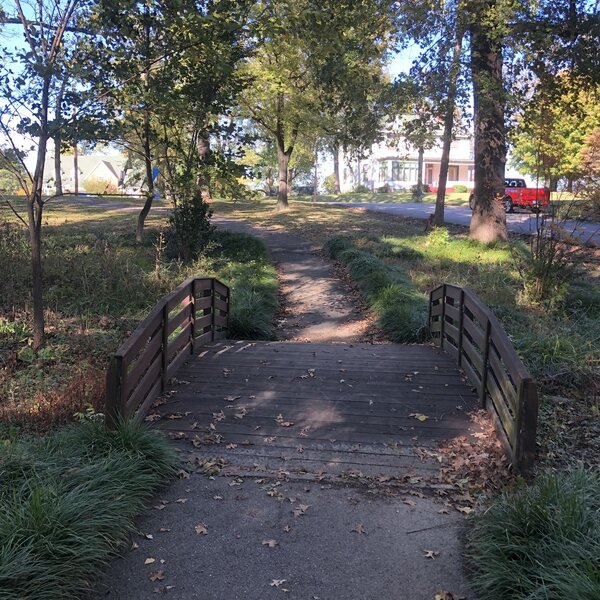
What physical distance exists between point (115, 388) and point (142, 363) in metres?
0.61

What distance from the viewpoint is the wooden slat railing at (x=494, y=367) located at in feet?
13.6

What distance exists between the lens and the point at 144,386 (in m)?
5.24

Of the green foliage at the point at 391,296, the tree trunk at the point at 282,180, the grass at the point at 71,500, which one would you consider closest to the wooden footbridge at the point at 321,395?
the grass at the point at 71,500

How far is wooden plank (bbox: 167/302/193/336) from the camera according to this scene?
20.3 feet

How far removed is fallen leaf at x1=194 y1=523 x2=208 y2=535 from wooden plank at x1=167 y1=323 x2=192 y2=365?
9.12 feet

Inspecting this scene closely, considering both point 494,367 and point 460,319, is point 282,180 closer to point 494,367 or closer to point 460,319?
point 460,319

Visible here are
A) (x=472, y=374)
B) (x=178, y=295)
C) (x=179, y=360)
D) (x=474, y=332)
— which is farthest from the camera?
(x=179, y=360)

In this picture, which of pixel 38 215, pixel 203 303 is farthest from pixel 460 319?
pixel 38 215

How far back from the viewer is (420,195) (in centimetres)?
4288

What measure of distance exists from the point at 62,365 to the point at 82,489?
4216 millimetres

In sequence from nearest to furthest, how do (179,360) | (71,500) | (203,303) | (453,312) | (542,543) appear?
(542,543)
(71,500)
(179,360)
(453,312)
(203,303)

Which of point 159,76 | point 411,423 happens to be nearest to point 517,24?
point 159,76

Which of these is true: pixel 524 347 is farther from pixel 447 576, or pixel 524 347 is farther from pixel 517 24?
pixel 517 24

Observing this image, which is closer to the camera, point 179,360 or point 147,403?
point 147,403
